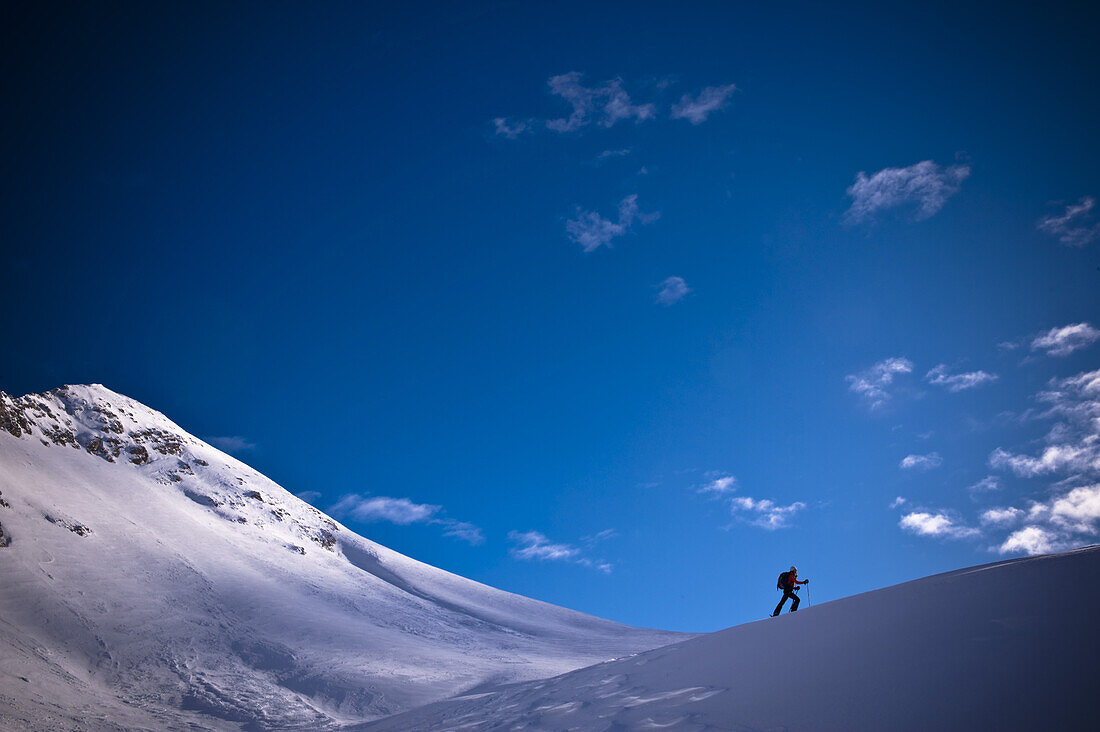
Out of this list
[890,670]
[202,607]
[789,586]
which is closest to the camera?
[890,670]

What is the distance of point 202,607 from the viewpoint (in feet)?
125

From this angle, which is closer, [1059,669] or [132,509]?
[1059,669]

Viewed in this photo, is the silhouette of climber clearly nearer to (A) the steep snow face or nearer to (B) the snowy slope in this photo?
(B) the snowy slope

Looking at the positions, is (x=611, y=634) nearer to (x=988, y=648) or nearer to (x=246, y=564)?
(x=246, y=564)

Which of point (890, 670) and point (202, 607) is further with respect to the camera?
point (202, 607)

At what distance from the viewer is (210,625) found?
3581 centimetres

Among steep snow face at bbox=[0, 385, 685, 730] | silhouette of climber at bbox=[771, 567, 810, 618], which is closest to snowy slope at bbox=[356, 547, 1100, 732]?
silhouette of climber at bbox=[771, 567, 810, 618]

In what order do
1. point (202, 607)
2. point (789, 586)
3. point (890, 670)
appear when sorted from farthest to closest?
point (202, 607) → point (789, 586) → point (890, 670)

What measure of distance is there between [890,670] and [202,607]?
40354mm

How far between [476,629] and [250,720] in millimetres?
24106

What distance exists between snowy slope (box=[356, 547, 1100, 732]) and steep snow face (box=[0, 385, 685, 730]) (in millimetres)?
16234

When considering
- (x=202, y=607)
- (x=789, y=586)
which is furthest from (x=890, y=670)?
(x=202, y=607)

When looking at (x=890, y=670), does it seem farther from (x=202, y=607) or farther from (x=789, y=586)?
(x=202, y=607)

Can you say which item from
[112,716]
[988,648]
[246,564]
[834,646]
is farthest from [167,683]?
[988,648]
